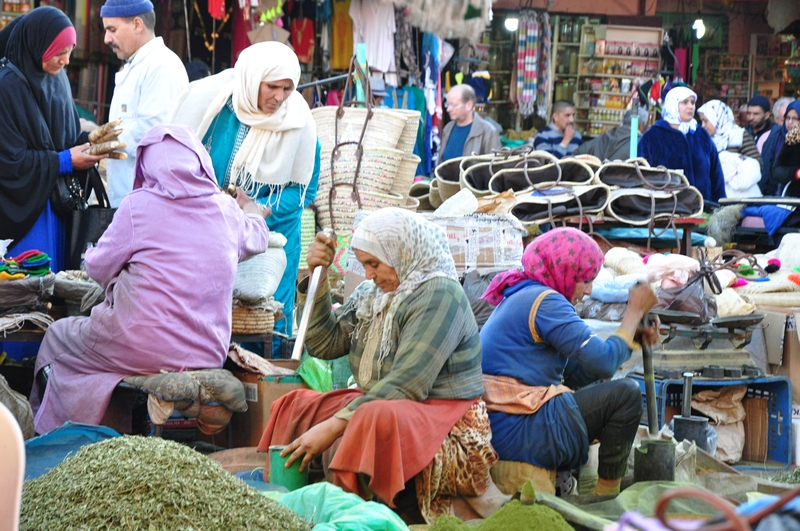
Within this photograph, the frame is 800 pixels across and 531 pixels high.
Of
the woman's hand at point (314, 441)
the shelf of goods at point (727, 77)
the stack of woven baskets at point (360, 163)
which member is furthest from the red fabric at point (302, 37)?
the shelf of goods at point (727, 77)

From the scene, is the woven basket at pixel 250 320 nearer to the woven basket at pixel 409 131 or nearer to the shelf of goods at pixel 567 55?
the woven basket at pixel 409 131

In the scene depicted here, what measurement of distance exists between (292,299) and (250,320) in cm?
52

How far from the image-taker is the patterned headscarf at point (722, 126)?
10.2 meters

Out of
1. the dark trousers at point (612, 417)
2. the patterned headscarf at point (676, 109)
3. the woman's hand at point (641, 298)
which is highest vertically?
the patterned headscarf at point (676, 109)

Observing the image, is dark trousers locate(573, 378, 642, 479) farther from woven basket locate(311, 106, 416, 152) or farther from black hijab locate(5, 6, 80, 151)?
woven basket locate(311, 106, 416, 152)

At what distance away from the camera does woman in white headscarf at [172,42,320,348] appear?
15.1 ft

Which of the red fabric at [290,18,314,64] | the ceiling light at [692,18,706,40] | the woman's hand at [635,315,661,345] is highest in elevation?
the ceiling light at [692,18,706,40]

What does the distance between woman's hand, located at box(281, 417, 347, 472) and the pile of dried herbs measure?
37cm

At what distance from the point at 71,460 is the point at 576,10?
11.4 m

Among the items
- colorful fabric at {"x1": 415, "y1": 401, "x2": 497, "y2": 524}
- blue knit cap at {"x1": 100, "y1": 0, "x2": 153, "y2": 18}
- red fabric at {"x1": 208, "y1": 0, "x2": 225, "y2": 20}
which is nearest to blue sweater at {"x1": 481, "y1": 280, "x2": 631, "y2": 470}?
colorful fabric at {"x1": 415, "y1": 401, "x2": 497, "y2": 524}

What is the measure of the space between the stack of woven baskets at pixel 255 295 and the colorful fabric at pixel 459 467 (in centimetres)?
146

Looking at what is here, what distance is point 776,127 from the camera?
10.1m

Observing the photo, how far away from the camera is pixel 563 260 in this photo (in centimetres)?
344

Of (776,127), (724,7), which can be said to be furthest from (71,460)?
(724,7)
